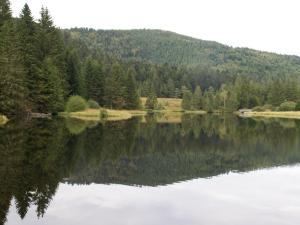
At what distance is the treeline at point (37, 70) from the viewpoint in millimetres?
60844

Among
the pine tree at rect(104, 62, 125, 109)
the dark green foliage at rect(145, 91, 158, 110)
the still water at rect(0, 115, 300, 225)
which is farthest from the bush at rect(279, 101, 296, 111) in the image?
the still water at rect(0, 115, 300, 225)

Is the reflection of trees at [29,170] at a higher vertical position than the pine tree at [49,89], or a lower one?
lower

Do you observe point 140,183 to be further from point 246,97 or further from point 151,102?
point 246,97

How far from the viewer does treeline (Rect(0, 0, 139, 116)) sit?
60.8m

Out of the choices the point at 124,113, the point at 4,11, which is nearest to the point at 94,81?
the point at 124,113

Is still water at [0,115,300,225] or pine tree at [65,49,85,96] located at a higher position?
pine tree at [65,49,85,96]

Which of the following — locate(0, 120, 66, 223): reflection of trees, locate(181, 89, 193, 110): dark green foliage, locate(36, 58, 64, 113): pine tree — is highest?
locate(36, 58, 64, 113): pine tree

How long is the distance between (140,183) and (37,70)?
55751 mm

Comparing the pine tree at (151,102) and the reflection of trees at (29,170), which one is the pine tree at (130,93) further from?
the reflection of trees at (29,170)

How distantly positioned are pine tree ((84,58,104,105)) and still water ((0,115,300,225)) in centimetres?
6755

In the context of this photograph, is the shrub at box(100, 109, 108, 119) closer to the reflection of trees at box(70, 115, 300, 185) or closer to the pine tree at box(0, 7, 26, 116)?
the pine tree at box(0, 7, 26, 116)

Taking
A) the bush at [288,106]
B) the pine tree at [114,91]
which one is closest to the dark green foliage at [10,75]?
the pine tree at [114,91]

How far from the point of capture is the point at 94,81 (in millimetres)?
108562

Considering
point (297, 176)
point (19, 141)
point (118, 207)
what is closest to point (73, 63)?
point (19, 141)
